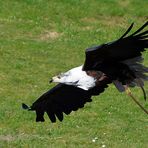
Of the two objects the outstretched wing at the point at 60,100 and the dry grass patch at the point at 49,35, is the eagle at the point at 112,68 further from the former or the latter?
the dry grass patch at the point at 49,35

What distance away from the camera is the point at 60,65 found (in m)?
16.7

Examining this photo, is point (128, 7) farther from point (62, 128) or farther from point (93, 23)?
point (62, 128)

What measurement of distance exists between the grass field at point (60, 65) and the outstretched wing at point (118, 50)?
4.01m

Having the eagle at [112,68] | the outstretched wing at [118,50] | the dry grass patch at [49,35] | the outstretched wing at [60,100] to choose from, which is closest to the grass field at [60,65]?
the dry grass patch at [49,35]

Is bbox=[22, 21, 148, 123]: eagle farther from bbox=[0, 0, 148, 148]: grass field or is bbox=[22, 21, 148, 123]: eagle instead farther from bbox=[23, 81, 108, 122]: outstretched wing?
bbox=[0, 0, 148, 148]: grass field

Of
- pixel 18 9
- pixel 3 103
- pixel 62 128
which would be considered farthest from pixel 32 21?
pixel 62 128

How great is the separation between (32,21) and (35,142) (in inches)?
364

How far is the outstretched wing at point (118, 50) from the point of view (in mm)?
6918

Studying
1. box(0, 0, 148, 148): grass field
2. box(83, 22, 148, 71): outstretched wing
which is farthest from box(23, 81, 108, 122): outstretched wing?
box(0, 0, 148, 148): grass field

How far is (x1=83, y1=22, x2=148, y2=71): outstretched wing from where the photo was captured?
6918mm

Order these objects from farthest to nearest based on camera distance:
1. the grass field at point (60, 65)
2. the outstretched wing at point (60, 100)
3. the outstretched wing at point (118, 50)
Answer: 1. the grass field at point (60, 65)
2. the outstretched wing at point (60, 100)
3. the outstretched wing at point (118, 50)

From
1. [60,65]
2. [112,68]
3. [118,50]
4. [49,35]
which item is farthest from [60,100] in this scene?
[49,35]

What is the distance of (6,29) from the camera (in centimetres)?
1922

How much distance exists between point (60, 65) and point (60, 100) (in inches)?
344
